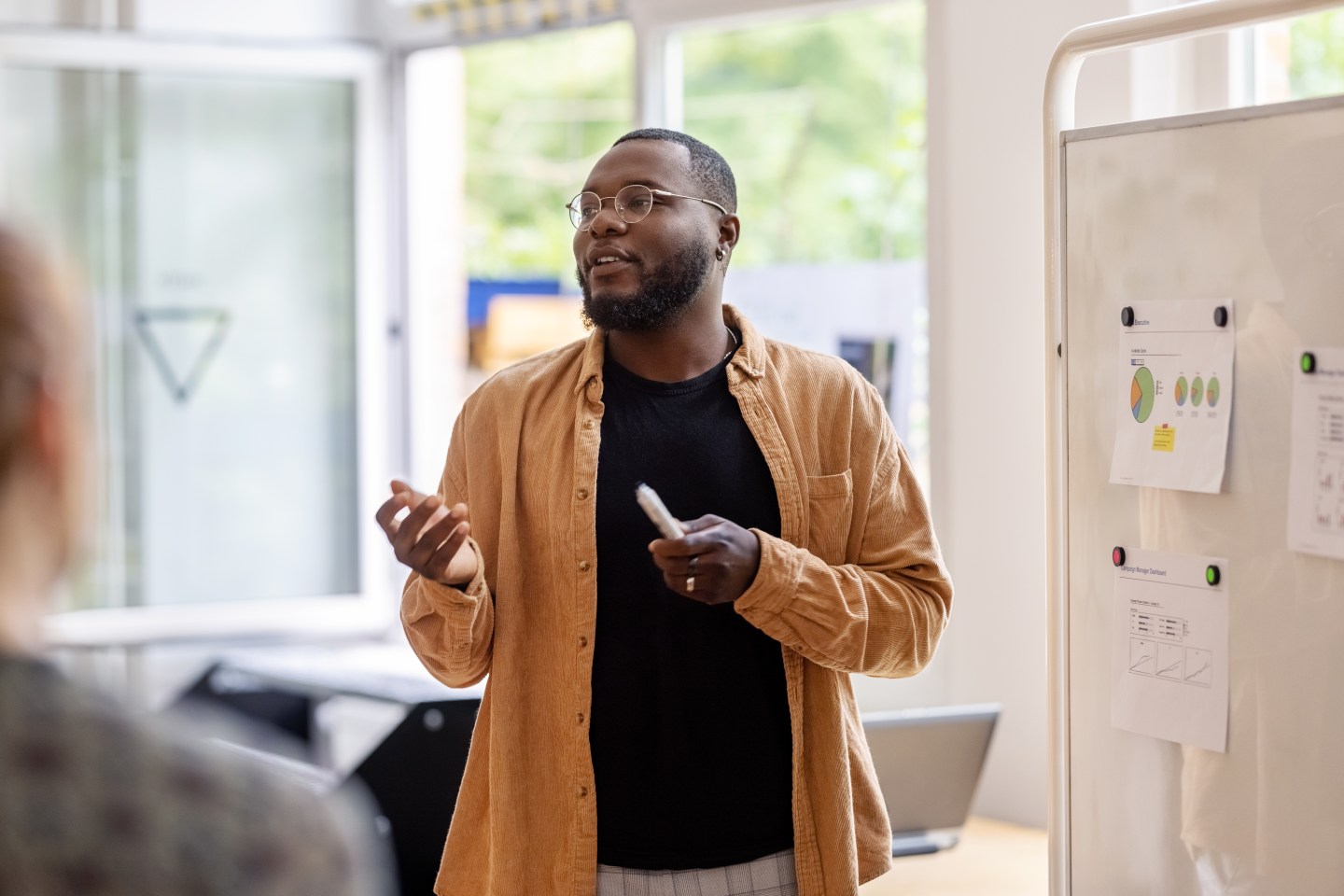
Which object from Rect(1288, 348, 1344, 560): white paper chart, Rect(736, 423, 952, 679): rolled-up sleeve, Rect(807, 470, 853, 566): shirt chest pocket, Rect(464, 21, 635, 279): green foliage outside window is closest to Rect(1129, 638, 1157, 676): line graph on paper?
Rect(1288, 348, 1344, 560): white paper chart

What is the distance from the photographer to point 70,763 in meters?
0.69

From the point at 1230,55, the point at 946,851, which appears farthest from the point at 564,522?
the point at 1230,55

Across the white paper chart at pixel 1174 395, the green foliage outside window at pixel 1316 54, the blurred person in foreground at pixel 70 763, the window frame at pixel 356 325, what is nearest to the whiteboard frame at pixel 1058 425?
the white paper chart at pixel 1174 395

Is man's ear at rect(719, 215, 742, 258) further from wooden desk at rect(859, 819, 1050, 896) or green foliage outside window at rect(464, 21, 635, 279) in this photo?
green foliage outside window at rect(464, 21, 635, 279)

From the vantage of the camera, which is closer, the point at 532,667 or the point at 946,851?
the point at 532,667

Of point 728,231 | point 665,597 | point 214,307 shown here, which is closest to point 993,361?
point 728,231

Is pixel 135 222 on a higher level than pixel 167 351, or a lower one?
higher

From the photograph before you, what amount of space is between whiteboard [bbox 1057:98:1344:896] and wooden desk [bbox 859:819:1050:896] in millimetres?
458

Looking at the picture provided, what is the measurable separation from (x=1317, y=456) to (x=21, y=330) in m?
1.45

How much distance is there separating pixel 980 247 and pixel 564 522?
1.58 metres

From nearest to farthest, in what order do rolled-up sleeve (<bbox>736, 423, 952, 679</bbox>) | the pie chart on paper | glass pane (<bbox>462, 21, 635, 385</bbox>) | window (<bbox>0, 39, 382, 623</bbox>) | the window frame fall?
rolled-up sleeve (<bbox>736, 423, 952, 679</bbox>), the pie chart on paper, the window frame, window (<bbox>0, 39, 382, 623</bbox>), glass pane (<bbox>462, 21, 635, 385</bbox>)

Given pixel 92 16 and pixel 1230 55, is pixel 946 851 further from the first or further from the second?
pixel 92 16

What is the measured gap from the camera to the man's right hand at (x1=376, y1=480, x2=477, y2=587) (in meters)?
1.45

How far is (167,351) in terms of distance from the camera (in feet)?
12.6
